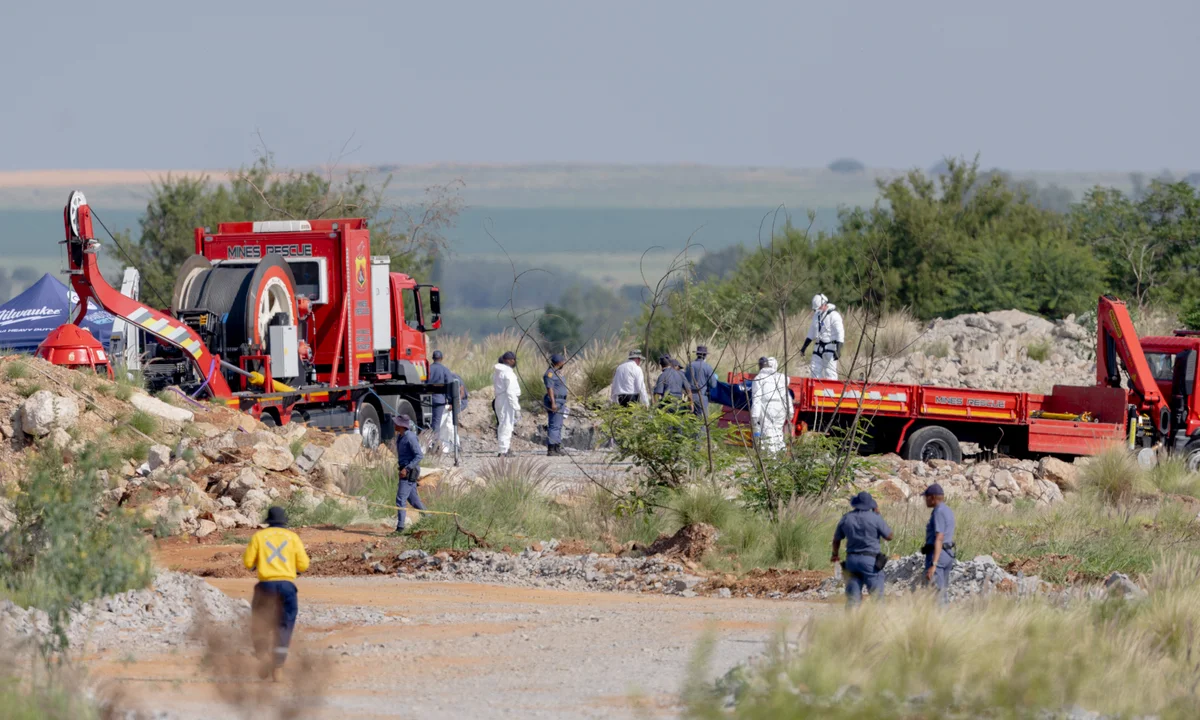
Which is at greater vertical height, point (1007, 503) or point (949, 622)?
point (949, 622)

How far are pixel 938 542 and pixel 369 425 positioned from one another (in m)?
13.8

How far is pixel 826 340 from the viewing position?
22.8 metres

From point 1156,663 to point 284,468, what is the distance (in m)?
10.0

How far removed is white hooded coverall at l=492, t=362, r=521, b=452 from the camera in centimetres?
2127

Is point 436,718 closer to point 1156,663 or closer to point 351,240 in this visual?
point 1156,663

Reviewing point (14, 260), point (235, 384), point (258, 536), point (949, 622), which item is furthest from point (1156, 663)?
point (14, 260)

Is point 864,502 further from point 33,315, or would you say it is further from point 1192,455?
point 33,315

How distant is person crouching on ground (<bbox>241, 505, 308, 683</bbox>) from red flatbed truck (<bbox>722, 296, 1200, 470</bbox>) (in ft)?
37.2

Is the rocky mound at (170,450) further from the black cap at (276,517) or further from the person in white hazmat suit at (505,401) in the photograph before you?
the black cap at (276,517)

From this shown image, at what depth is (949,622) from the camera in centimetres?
845

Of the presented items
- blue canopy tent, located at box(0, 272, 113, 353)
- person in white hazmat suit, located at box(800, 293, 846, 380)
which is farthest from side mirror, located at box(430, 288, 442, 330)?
person in white hazmat suit, located at box(800, 293, 846, 380)

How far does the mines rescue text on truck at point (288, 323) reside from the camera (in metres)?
18.8

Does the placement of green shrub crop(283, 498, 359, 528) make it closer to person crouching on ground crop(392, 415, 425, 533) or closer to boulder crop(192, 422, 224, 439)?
person crouching on ground crop(392, 415, 425, 533)

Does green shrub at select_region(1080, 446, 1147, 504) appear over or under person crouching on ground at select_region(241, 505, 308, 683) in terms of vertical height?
under
